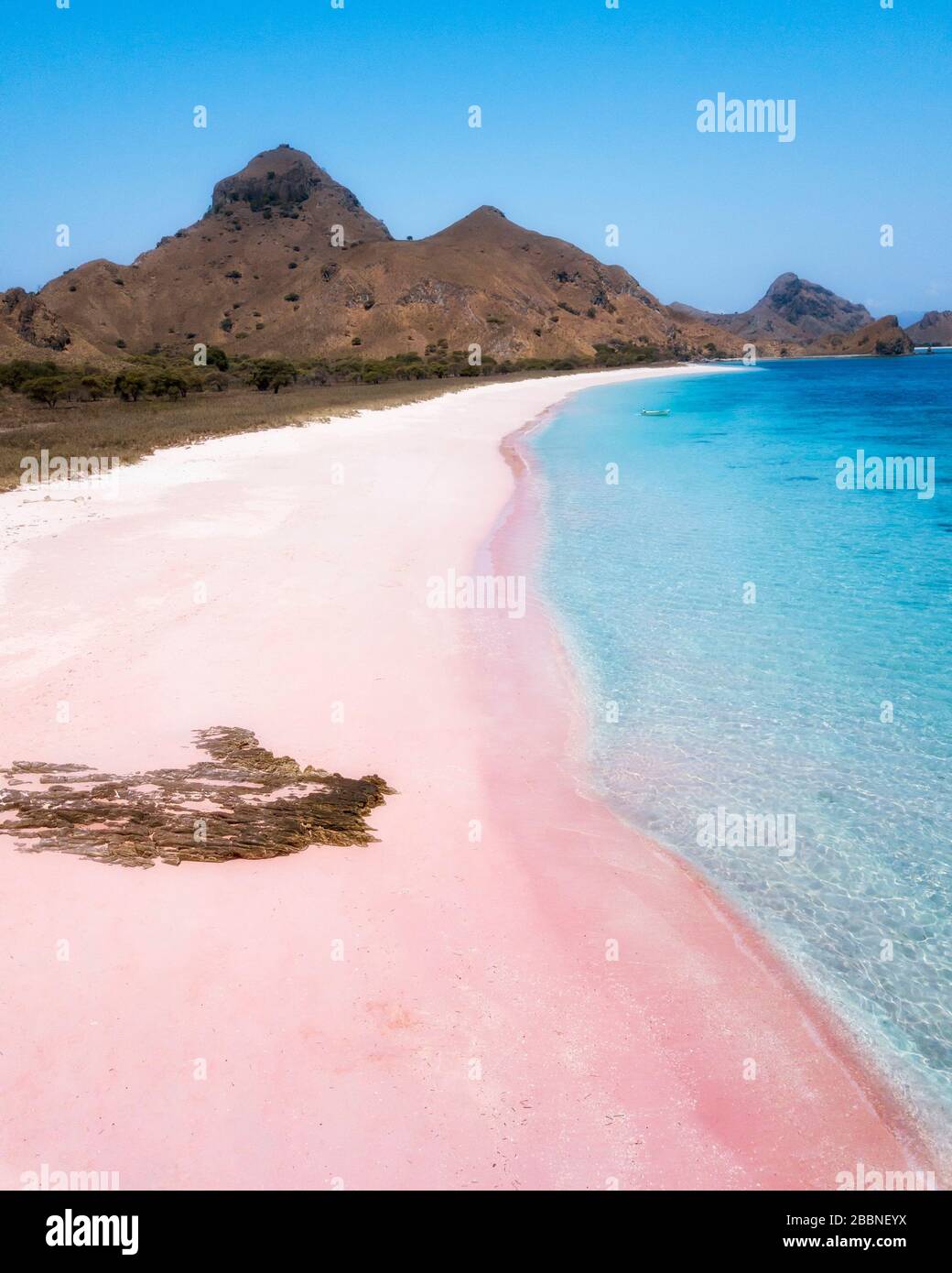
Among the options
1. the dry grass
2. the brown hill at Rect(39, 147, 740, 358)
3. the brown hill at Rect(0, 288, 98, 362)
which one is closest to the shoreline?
the dry grass

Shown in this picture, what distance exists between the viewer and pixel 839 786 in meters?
8.06

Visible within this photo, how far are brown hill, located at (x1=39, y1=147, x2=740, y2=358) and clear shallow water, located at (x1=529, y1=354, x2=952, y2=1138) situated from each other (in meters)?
121

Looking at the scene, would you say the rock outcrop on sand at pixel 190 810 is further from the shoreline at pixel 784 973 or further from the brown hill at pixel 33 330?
the brown hill at pixel 33 330

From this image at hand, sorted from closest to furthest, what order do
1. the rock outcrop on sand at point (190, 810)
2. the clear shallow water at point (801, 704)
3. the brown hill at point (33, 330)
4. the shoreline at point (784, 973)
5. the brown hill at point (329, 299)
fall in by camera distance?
the shoreline at point (784, 973), the clear shallow water at point (801, 704), the rock outcrop on sand at point (190, 810), the brown hill at point (33, 330), the brown hill at point (329, 299)

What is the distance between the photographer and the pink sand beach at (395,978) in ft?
13.9

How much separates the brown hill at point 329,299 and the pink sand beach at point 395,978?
5150 inches

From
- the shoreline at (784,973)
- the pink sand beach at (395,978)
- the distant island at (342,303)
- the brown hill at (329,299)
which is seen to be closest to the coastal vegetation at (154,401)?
the pink sand beach at (395,978)

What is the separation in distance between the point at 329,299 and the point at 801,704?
152 meters

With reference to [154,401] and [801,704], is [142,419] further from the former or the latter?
[801,704]

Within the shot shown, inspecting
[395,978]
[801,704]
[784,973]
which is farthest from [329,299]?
[784,973]

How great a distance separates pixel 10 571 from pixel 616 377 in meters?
114

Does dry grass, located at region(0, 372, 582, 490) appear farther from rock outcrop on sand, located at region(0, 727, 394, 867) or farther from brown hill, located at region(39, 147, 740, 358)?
brown hill, located at region(39, 147, 740, 358)

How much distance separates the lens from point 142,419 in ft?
125

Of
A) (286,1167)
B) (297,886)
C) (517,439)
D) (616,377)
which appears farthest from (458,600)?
(616,377)
